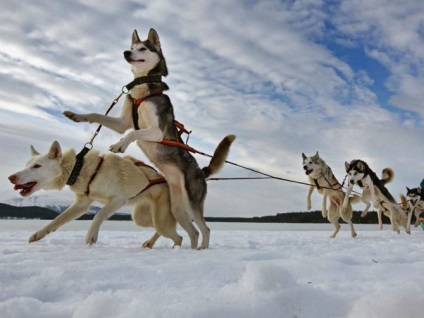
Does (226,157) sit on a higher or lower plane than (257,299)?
higher

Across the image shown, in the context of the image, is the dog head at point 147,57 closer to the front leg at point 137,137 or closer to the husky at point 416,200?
the front leg at point 137,137

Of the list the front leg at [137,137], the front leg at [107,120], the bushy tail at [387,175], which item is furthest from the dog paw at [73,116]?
the bushy tail at [387,175]

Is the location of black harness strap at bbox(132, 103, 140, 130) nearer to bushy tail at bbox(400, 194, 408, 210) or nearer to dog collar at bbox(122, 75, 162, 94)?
dog collar at bbox(122, 75, 162, 94)

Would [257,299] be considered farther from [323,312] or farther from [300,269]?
[300,269]

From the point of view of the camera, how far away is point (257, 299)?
1.62m

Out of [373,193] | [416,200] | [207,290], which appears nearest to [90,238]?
[207,290]

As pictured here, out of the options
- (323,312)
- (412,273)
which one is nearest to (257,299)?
(323,312)

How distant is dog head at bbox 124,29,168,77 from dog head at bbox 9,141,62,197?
1.27 m

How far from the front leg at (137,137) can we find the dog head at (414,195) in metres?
10.6

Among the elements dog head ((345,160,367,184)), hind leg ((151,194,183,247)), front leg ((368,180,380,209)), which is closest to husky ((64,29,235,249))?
hind leg ((151,194,183,247))

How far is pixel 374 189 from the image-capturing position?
34.7 ft

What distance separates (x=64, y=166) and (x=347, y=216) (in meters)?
7.15

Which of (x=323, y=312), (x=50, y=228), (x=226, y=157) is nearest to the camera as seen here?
(x=323, y=312)

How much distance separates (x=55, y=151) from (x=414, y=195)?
11428mm
